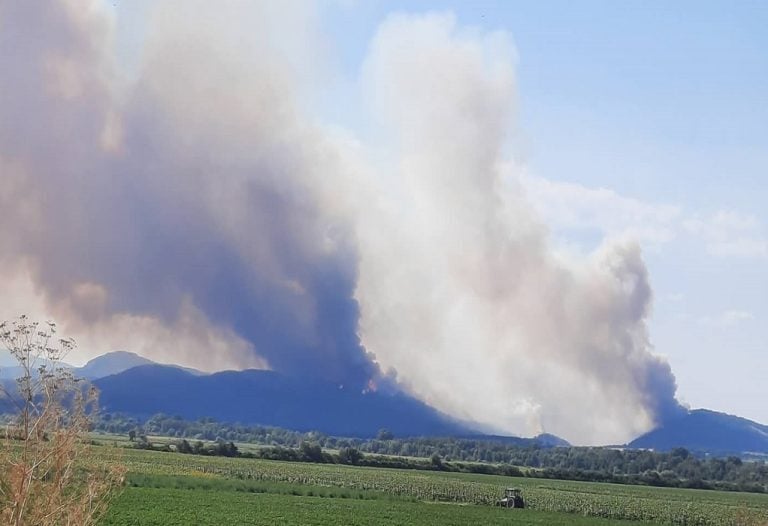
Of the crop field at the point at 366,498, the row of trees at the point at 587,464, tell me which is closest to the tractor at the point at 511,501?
the crop field at the point at 366,498

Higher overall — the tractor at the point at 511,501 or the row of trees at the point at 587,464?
the row of trees at the point at 587,464

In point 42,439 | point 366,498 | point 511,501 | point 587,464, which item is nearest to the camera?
point 42,439

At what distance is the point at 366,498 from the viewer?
6675 cm

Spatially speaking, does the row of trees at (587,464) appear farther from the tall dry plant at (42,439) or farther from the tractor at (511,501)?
the tall dry plant at (42,439)

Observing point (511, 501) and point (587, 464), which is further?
point (587, 464)

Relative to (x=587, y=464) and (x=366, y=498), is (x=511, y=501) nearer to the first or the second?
(x=366, y=498)

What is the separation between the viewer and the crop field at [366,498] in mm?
49969

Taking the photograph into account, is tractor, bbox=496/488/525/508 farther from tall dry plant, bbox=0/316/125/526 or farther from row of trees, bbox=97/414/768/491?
tall dry plant, bbox=0/316/125/526

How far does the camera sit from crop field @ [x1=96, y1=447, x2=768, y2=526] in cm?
4997

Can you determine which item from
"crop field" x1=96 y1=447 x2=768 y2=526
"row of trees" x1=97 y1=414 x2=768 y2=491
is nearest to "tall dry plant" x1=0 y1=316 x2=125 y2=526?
"crop field" x1=96 y1=447 x2=768 y2=526

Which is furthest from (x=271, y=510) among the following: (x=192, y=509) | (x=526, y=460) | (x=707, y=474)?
(x=526, y=460)

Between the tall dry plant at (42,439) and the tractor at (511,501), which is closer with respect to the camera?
the tall dry plant at (42,439)

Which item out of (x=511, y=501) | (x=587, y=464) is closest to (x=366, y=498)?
(x=511, y=501)

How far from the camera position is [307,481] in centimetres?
8106
